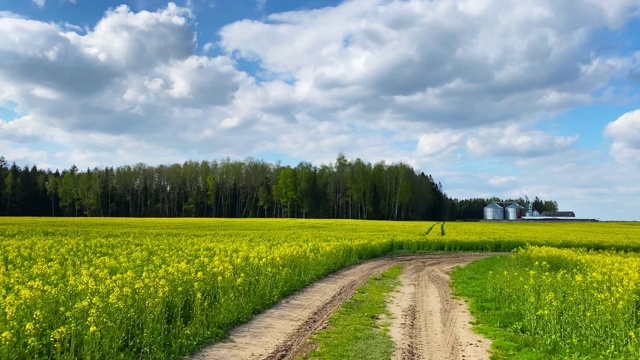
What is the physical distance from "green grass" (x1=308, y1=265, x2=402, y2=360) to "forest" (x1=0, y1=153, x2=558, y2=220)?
297 ft

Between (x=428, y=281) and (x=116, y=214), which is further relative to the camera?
(x=116, y=214)

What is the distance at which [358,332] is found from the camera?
36.0 ft

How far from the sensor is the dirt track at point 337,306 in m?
9.61

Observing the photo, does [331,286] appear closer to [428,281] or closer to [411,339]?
[428,281]

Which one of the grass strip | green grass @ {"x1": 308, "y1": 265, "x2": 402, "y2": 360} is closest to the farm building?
the grass strip

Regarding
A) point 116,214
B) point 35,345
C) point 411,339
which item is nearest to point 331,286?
point 411,339

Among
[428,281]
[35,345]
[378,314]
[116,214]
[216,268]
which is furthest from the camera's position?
[116,214]

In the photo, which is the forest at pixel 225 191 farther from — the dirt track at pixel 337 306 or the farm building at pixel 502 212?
the dirt track at pixel 337 306

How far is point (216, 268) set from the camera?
49.4ft

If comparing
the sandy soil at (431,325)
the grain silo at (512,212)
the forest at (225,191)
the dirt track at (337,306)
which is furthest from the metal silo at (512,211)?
the dirt track at (337,306)

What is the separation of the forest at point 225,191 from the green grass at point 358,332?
90395 millimetres

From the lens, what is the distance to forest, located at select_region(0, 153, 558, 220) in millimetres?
108375

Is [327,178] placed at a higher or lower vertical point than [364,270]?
higher

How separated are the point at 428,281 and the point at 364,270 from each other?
13.6ft
